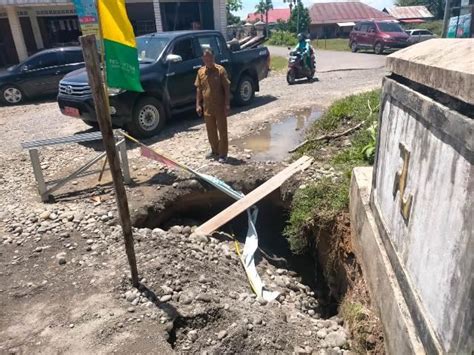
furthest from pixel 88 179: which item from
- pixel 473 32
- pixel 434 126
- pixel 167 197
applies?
pixel 473 32

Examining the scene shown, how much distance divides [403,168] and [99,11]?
277 cm

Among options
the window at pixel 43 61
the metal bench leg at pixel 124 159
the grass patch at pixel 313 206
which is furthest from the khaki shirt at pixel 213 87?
the window at pixel 43 61

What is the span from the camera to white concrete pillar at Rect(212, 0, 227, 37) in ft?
67.8

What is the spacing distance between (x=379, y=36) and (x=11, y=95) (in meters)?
17.6

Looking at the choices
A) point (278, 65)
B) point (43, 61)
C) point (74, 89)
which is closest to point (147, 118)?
point (74, 89)

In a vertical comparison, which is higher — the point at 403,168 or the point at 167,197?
the point at 403,168

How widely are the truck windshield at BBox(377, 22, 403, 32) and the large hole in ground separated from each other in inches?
723

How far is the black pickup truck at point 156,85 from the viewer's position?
7539 millimetres

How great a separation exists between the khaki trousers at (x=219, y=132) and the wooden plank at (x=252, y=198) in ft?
3.64

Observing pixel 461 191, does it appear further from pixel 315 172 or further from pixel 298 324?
pixel 315 172

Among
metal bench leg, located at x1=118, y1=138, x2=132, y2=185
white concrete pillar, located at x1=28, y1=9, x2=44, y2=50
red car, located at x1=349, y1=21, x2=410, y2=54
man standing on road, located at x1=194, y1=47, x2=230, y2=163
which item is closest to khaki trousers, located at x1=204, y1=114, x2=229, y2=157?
man standing on road, located at x1=194, y1=47, x2=230, y2=163

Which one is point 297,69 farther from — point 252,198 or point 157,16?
point 157,16

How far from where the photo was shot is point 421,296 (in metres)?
2.70

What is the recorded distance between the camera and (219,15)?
20953 mm
